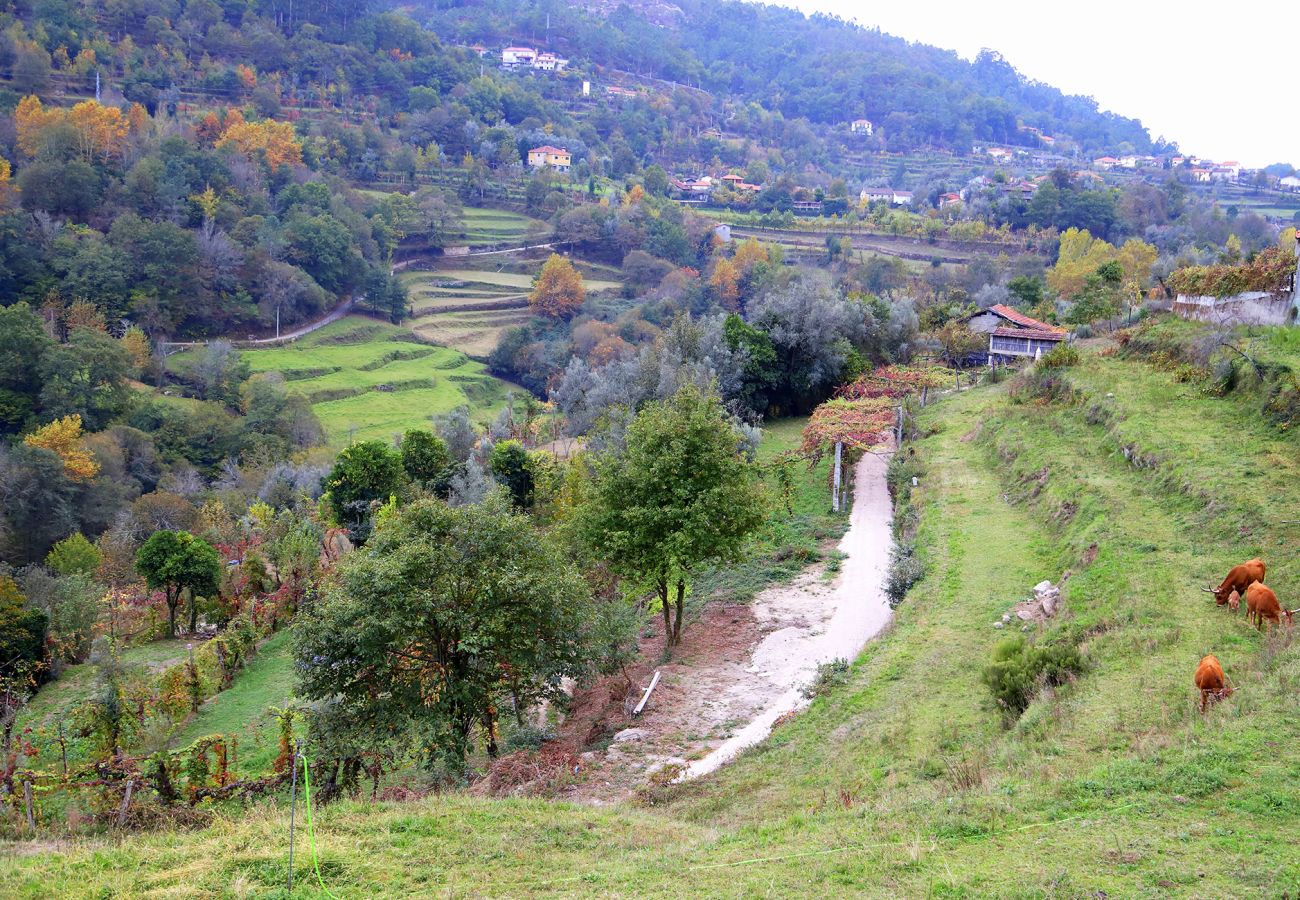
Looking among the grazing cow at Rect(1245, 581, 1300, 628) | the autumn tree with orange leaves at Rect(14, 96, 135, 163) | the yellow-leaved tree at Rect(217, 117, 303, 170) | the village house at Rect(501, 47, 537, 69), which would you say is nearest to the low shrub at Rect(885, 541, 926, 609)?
the grazing cow at Rect(1245, 581, 1300, 628)

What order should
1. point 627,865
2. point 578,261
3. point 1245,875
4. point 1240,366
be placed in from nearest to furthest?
point 1245,875 → point 627,865 → point 1240,366 → point 578,261

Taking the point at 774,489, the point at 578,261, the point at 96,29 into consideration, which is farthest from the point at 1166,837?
the point at 96,29

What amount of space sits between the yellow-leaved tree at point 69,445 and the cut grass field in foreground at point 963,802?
93.8 feet

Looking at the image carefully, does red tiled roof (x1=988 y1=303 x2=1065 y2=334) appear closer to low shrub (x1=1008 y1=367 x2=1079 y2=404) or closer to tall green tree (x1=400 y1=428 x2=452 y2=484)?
low shrub (x1=1008 y1=367 x2=1079 y2=404)

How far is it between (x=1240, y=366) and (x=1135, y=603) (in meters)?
9.48

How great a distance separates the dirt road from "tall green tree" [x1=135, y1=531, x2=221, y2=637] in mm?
10401

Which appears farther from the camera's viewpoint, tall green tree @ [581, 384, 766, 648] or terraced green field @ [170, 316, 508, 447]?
terraced green field @ [170, 316, 508, 447]

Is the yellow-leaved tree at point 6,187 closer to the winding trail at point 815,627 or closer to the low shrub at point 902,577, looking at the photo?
the winding trail at point 815,627

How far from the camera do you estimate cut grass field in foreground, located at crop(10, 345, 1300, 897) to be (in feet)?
21.9

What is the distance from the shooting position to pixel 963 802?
7730mm

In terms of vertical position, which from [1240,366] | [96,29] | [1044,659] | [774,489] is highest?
[96,29]

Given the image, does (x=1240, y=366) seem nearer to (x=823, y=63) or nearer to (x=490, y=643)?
(x=490, y=643)

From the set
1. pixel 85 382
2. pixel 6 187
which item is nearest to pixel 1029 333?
pixel 85 382

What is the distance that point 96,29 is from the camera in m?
77.4
